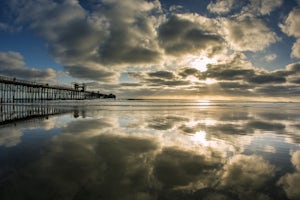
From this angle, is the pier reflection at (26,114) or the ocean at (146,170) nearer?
the ocean at (146,170)

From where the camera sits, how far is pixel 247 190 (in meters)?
4.27

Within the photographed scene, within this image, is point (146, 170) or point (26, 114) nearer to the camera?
point (146, 170)

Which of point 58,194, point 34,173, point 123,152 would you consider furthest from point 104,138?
point 58,194

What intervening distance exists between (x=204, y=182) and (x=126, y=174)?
2.06 meters

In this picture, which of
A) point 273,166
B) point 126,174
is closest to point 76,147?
point 126,174

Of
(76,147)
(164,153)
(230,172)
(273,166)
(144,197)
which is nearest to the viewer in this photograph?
(144,197)

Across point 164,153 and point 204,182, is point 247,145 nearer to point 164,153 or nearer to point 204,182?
point 164,153

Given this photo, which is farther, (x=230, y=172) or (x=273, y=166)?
(x=273, y=166)

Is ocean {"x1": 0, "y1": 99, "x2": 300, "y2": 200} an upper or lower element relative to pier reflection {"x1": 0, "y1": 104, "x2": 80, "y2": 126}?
upper

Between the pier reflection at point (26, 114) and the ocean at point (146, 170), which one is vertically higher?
the ocean at point (146, 170)

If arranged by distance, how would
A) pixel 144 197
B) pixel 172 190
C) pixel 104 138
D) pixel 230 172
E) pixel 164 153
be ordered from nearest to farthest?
pixel 144 197
pixel 172 190
pixel 230 172
pixel 164 153
pixel 104 138

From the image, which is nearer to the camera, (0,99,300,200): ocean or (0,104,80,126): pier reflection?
(0,99,300,200): ocean

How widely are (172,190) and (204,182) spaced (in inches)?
39.1

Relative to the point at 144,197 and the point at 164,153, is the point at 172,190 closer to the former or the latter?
the point at 144,197
